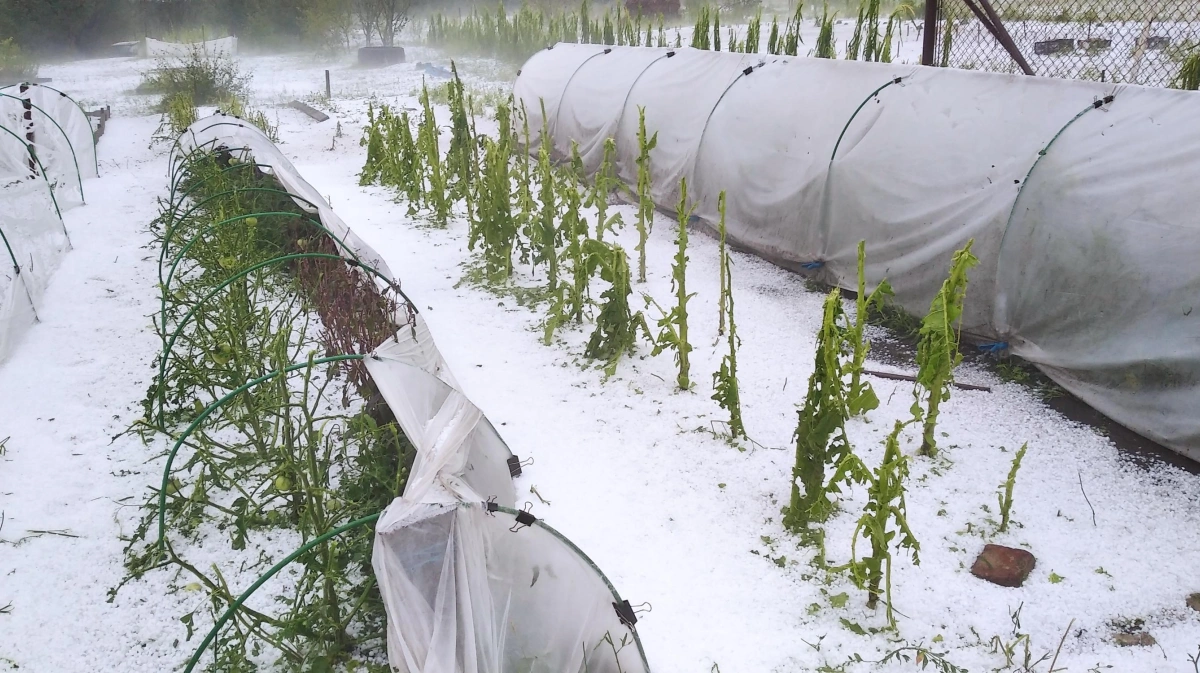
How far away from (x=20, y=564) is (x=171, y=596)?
27.4 inches

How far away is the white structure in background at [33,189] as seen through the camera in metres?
4.92

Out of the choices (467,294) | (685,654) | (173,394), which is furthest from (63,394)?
(685,654)

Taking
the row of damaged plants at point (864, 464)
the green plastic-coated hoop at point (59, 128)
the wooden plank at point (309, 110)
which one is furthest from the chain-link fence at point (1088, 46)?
the wooden plank at point (309, 110)

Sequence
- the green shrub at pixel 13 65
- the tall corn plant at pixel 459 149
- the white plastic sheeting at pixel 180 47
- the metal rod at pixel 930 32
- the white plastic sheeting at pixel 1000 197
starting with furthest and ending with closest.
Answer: the white plastic sheeting at pixel 180 47 < the green shrub at pixel 13 65 < the tall corn plant at pixel 459 149 < the metal rod at pixel 930 32 < the white plastic sheeting at pixel 1000 197

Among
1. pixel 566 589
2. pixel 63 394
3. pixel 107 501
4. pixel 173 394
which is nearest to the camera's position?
pixel 566 589

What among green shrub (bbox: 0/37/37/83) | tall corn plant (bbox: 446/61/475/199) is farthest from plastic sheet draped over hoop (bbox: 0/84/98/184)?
green shrub (bbox: 0/37/37/83)

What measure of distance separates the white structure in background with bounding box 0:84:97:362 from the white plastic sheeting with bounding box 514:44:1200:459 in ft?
15.4

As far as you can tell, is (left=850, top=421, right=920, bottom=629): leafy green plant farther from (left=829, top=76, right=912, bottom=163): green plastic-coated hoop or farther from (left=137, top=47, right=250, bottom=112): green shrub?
(left=137, top=47, right=250, bottom=112): green shrub

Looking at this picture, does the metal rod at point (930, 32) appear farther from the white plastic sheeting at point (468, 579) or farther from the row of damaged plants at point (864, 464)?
the white plastic sheeting at point (468, 579)

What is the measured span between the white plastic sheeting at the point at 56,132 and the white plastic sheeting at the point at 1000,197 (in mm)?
6452

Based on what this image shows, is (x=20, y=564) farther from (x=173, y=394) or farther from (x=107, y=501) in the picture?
(x=173, y=394)

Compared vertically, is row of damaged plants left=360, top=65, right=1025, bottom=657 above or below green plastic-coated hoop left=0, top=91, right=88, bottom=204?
below

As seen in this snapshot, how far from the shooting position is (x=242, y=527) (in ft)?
8.67

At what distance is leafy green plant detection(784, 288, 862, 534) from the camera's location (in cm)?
277
